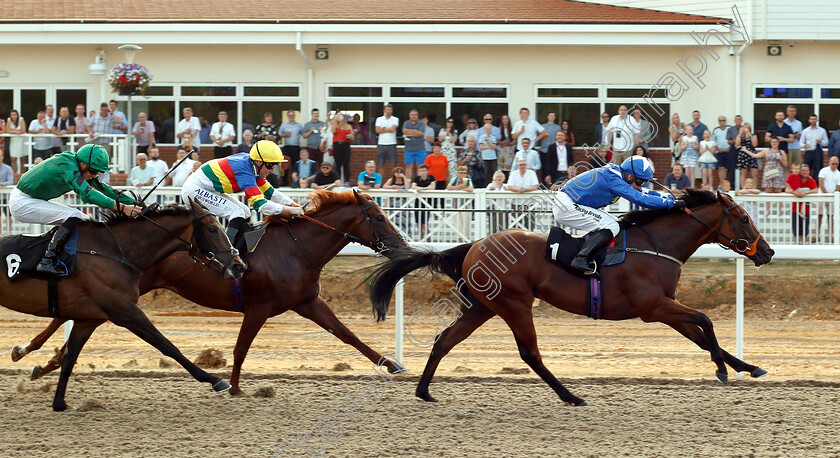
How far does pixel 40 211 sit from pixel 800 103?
486 inches

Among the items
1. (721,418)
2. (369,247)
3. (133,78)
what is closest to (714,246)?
(721,418)

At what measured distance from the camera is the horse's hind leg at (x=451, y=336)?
6.54 meters

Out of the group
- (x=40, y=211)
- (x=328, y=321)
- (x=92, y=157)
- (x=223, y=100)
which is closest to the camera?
(x=92, y=157)

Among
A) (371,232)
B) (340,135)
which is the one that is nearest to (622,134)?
(340,135)

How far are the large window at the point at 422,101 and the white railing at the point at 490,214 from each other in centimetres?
429

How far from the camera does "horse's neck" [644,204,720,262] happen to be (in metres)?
6.67

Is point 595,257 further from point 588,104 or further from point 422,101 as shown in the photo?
point 422,101

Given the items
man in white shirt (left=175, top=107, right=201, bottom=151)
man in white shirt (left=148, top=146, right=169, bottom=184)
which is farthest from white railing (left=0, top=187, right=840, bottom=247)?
man in white shirt (left=175, top=107, right=201, bottom=151)

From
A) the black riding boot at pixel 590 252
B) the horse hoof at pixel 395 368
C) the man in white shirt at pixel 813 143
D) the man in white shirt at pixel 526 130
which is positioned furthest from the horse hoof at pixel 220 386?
the man in white shirt at pixel 813 143

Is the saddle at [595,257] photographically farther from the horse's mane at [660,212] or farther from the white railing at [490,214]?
the white railing at [490,214]

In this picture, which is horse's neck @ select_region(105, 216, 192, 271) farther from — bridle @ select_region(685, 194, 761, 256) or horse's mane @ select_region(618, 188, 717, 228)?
bridle @ select_region(685, 194, 761, 256)

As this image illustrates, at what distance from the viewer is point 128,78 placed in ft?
45.9

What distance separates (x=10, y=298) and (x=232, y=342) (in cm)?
330

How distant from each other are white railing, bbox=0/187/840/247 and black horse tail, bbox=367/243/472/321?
387 cm
